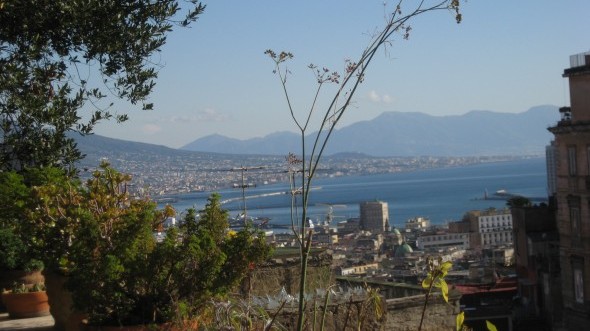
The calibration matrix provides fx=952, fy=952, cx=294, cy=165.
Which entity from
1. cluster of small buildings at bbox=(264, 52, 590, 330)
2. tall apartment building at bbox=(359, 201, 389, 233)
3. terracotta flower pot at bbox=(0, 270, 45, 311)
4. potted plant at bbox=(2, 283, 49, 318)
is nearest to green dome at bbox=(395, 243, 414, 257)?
cluster of small buildings at bbox=(264, 52, 590, 330)

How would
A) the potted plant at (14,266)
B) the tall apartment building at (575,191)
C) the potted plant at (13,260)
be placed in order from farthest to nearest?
the tall apartment building at (575,191)
the potted plant at (14,266)
the potted plant at (13,260)

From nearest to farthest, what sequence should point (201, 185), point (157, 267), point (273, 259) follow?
point (157, 267)
point (273, 259)
point (201, 185)

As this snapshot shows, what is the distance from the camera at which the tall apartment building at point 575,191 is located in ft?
80.5

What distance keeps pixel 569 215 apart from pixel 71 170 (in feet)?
66.6

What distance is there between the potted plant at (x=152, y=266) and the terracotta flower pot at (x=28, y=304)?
2.98 metres

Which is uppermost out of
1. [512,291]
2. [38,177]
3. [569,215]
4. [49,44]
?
[49,44]

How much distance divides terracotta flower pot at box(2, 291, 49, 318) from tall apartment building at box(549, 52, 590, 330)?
1860cm

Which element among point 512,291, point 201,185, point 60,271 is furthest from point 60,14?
point 512,291

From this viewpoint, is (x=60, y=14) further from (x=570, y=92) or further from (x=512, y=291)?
(x=512, y=291)

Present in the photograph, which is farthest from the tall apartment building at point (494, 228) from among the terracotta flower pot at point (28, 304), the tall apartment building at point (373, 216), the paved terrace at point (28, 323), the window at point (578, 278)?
the paved terrace at point (28, 323)

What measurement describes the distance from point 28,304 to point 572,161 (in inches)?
770

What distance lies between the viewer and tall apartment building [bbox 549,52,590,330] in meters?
24.5

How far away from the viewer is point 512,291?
30.9 metres

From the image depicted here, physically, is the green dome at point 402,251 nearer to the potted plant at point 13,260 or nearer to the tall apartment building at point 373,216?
the tall apartment building at point 373,216
